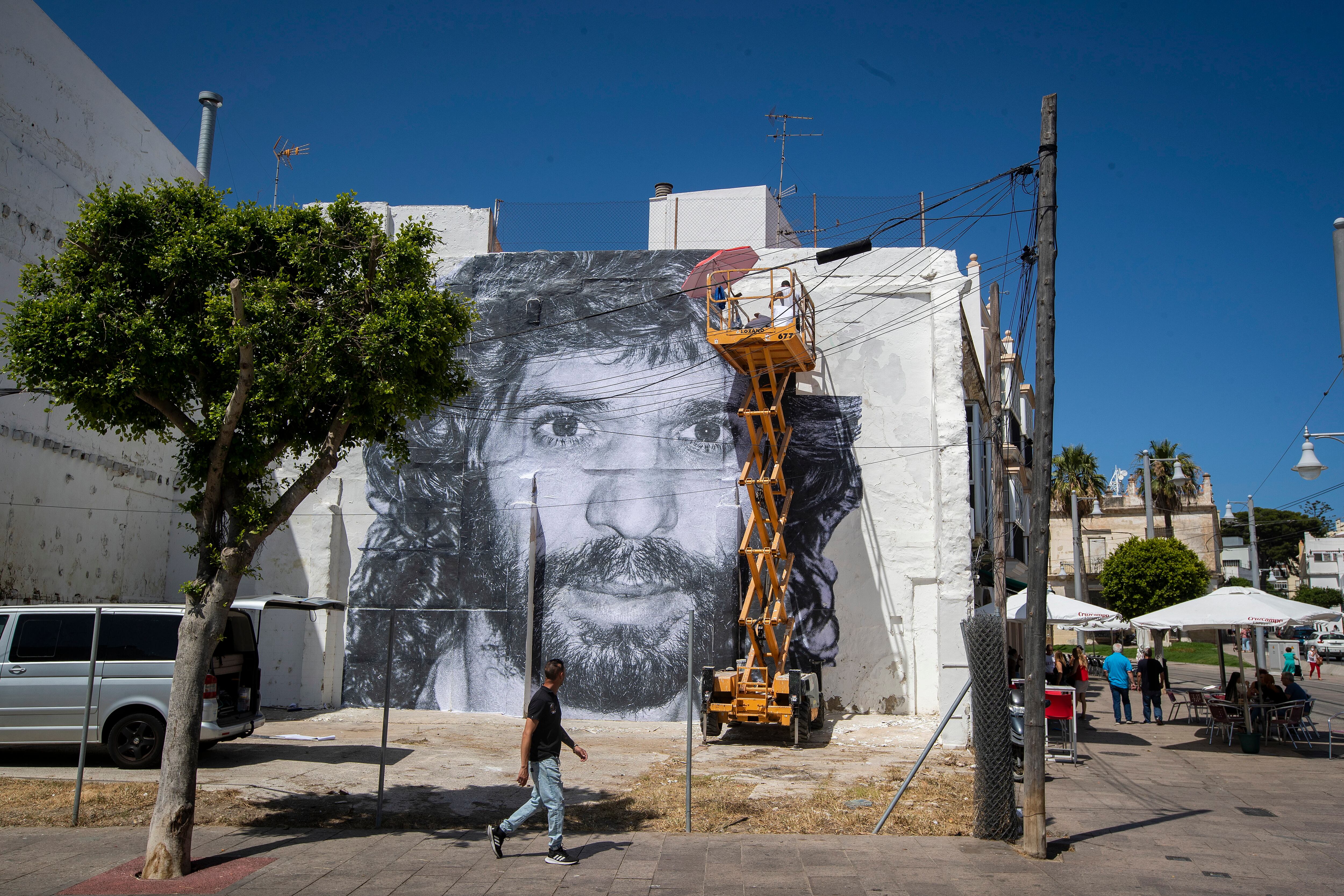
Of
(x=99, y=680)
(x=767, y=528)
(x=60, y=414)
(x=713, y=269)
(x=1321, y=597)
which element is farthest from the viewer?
(x=1321, y=597)

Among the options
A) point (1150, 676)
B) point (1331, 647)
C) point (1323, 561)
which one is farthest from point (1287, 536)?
point (1150, 676)

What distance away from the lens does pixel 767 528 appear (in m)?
17.8

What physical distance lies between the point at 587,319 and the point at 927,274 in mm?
7220

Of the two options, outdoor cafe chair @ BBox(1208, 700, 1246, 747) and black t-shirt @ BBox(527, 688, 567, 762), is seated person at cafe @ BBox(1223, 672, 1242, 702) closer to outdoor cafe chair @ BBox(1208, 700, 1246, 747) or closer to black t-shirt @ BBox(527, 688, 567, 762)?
outdoor cafe chair @ BBox(1208, 700, 1246, 747)

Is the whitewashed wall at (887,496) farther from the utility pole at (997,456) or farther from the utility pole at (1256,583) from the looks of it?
the utility pole at (1256,583)

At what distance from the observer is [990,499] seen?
78.3 ft

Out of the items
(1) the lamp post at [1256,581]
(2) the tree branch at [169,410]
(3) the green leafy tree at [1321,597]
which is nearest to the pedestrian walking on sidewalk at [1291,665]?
(1) the lamp post at [1256,581]

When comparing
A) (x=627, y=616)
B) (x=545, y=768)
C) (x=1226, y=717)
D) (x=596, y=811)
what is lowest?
(x=596, y=811)

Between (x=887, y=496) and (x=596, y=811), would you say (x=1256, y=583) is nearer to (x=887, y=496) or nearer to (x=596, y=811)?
(x=887, y=496)

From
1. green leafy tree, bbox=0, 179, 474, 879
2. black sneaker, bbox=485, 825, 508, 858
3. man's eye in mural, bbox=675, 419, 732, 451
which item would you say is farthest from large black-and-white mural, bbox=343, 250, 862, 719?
black sneaker, bbox=485, 825, 508, 858

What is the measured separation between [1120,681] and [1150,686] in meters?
0.67

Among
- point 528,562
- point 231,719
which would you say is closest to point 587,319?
point 528,562

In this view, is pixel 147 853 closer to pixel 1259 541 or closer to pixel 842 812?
pixel 842 812

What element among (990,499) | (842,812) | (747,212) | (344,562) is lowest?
(842,812)
